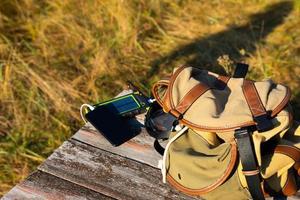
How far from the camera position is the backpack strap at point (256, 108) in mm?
1604

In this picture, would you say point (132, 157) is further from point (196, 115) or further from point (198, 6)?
point (198, 6)

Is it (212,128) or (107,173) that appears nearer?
(212,128)

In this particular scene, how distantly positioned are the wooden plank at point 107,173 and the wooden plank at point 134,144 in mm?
27

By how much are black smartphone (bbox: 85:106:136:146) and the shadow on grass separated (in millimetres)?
1171

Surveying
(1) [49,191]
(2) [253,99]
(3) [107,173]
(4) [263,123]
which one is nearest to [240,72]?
(2) [253,99]

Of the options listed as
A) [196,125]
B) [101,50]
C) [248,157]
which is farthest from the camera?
[101,50]

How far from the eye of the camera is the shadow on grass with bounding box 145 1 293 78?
3.48 meters

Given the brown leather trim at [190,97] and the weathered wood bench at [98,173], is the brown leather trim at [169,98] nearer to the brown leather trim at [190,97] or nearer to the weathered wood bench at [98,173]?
the brown leather trim at [190,97]

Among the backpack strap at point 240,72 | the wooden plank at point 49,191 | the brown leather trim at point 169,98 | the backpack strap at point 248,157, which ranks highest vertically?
the backpack strap at point 240,72

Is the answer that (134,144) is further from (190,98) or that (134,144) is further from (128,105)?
(190,98)

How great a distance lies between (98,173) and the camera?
1.96 metres

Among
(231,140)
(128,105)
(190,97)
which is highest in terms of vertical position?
(190,97)

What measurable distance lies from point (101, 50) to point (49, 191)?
1.74 m

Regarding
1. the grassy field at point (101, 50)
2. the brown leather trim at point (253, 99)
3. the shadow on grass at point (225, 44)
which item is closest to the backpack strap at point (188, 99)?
the brown leather trim at point (253, 99)
